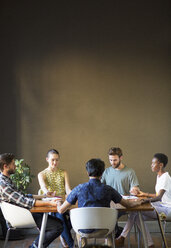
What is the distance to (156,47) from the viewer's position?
20.6 ft

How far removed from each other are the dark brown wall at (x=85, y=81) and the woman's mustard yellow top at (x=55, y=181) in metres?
0.94

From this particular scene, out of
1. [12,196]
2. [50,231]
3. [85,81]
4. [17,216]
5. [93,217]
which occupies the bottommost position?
[50,231]

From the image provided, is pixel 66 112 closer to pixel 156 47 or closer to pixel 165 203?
pixel 156 47

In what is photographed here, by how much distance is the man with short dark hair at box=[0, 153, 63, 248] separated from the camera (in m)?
3.88

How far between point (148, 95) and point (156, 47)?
2.66 feet

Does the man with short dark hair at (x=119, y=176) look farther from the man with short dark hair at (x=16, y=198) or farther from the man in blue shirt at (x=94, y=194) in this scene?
the man in blue shirt at (x=94, y=194)

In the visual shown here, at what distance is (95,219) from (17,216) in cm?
95

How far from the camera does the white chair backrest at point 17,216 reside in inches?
155

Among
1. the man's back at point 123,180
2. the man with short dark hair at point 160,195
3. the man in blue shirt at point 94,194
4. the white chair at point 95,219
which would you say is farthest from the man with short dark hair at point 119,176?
the white chair at point 95,219

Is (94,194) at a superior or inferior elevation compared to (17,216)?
superior

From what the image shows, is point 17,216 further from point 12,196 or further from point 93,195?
point 93,195

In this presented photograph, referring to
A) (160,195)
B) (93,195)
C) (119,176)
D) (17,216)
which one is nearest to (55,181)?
(119,176)

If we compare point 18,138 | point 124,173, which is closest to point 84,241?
point 124,173

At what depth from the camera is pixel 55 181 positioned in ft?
16.9
